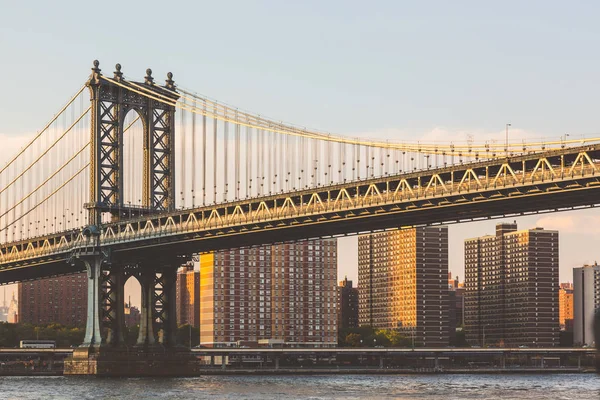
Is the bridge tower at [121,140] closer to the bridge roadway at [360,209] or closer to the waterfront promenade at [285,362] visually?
the bridge roadway at [360,209]

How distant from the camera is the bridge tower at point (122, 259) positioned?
305 feet

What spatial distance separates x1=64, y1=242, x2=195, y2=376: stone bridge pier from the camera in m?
92.9

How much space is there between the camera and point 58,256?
325 feet

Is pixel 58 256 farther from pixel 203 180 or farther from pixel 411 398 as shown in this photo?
pixel 411 398

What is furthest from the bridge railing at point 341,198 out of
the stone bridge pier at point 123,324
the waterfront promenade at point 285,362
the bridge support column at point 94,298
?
the waterfront promenade at point 285,362

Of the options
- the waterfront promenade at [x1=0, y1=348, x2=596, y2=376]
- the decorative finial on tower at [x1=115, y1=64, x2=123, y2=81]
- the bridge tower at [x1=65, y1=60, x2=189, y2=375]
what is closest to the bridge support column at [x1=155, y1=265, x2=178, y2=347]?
the bridge tower at [x1=65, y1=60, x2=189, y2=375]

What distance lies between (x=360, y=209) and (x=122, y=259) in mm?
29520

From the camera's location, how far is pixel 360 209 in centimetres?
7256

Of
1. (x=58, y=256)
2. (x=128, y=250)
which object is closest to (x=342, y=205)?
(x=128, y=250)

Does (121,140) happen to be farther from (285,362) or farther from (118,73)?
(285,362)

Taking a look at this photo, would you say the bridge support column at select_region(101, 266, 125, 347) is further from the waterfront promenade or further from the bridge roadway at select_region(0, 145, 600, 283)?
the waterfront promenade

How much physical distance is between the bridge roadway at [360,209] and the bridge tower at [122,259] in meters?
1.49

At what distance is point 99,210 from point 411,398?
3268cm

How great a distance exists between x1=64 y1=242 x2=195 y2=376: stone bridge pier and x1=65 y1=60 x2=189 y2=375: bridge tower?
8 cm
